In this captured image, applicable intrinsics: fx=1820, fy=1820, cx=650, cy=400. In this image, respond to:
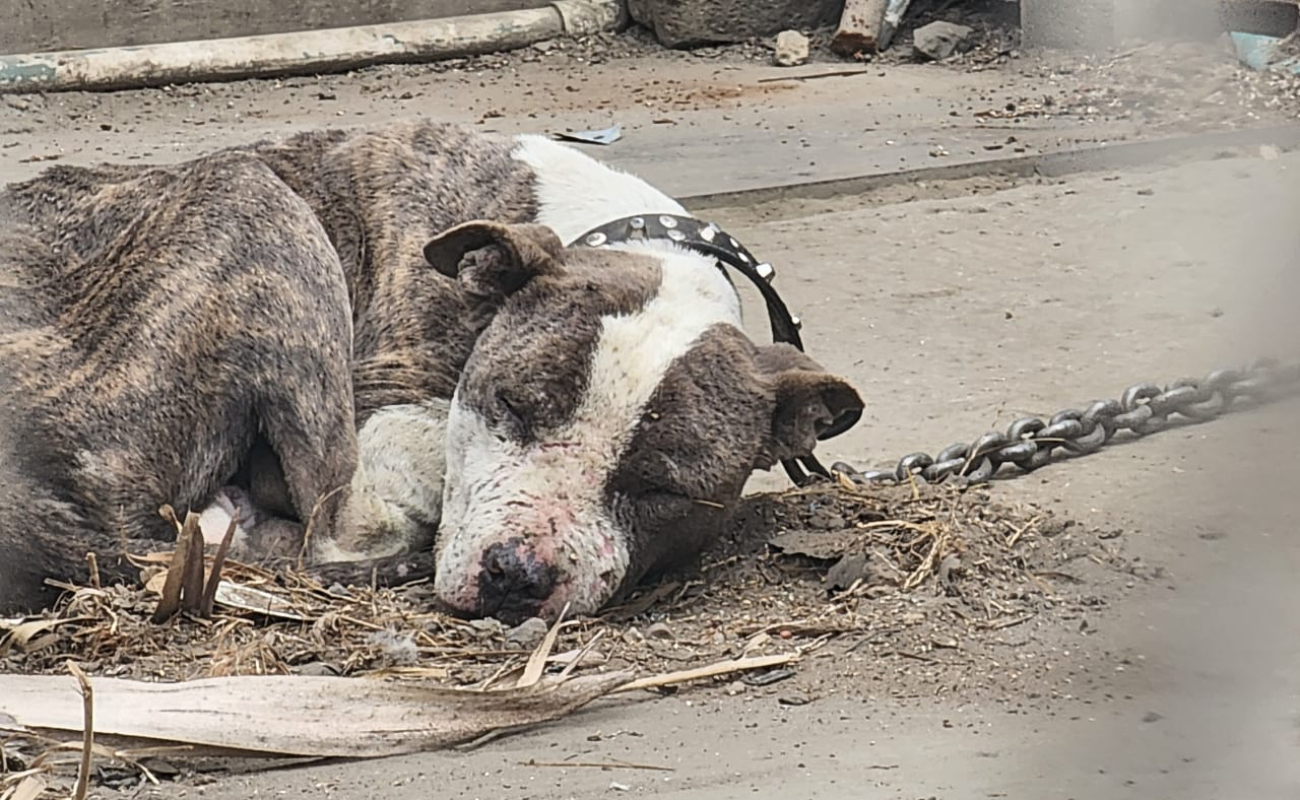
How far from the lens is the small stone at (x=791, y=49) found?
10227 mm

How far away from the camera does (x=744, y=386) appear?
4.05m

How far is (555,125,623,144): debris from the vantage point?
8258 millimetres

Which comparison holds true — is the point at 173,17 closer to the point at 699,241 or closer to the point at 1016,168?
the point at 1016,168

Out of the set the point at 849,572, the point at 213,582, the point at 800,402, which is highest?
the point at 800,402

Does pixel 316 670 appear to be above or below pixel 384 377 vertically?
below

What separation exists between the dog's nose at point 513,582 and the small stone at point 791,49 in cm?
698

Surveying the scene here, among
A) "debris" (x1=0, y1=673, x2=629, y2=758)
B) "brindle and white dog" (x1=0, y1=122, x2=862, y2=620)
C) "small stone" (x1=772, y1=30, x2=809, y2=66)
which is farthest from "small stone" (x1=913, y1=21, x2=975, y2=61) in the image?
"debris" (x1=0, y1=673, x2=629, y2=758)

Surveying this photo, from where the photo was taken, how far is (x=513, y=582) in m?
3.65

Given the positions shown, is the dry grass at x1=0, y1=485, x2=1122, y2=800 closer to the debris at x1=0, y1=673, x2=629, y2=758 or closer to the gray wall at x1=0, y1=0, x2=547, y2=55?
the debris at x1=0, y1=673, x2=629, y2=758

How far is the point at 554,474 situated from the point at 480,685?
2.09ft

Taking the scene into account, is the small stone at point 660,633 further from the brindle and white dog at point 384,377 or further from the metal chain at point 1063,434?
the metal chain at point 1063,434

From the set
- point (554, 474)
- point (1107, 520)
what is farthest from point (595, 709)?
point (1107, 520)

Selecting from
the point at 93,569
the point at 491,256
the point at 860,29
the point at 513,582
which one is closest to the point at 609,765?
the point at 513,582

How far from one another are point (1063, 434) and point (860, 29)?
607 cm
